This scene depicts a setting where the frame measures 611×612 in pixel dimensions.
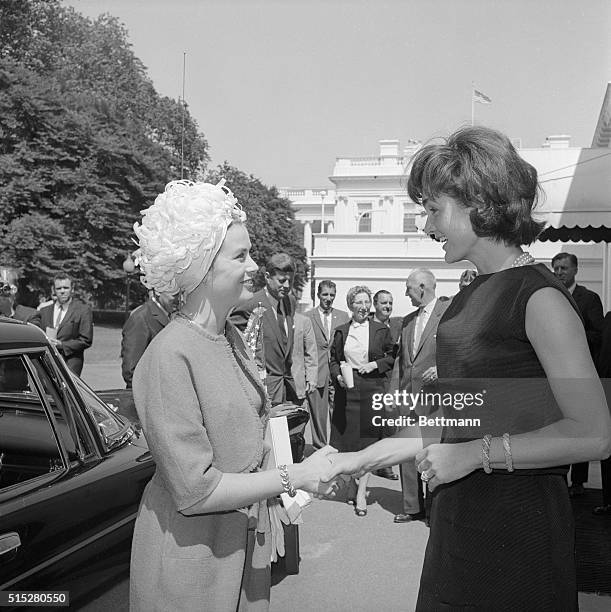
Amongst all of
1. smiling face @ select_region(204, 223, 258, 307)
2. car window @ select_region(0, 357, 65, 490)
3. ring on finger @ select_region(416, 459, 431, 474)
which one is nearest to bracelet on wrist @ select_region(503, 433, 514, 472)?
ring on finger @ select_region(416, 459, 431, 474)

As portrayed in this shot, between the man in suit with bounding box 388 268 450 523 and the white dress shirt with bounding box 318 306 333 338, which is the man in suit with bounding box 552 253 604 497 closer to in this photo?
the man in suit with bounding box 388 268 450 523

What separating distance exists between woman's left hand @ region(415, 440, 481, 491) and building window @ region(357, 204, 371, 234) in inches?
2300

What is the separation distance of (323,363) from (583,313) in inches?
115

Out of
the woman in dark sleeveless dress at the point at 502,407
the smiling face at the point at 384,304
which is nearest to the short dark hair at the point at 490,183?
the woman in dark sleeveless dress at the point at 502,407

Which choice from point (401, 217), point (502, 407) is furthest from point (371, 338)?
point (401, 217)

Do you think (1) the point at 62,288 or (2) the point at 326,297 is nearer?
(1) the point at 62,288

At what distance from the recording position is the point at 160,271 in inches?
73.9

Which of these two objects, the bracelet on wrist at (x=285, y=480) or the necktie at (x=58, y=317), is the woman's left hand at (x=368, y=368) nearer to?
the necktie at (x=58, y=317)

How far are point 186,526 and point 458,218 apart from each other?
42.3 inches

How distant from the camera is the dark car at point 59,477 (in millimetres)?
2195

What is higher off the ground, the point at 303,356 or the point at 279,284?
the point at 279,284

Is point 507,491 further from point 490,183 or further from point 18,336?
point 18,336

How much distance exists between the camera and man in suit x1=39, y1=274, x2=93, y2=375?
27.3 feet

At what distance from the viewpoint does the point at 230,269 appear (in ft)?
6.36
